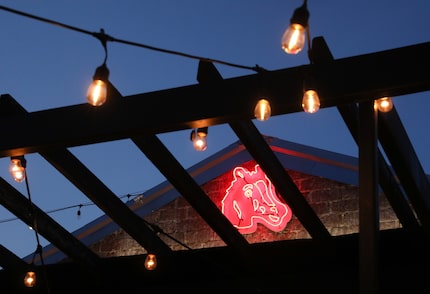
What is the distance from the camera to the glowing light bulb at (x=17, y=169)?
5707 millimetres

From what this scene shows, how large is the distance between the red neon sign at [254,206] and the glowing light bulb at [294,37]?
441cm

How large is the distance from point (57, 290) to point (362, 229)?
179 inches

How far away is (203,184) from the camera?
8.17m

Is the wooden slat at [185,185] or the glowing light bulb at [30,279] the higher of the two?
the wooden slat at [185,185]

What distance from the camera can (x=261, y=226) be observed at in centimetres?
760

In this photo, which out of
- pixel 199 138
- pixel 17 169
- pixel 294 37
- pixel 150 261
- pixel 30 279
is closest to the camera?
pixel 294 37

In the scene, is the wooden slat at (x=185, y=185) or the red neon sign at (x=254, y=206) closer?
the wooden slat at (x=185, y=185)

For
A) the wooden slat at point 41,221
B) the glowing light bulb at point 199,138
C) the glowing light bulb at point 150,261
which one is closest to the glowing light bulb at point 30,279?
the wooden slat at point 41,221

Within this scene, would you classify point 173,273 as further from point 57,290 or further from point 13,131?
point 13,131

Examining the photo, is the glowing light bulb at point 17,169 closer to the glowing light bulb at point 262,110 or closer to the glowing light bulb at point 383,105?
the glowing light bulb at point 262,110

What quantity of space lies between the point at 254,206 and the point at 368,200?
3.01m

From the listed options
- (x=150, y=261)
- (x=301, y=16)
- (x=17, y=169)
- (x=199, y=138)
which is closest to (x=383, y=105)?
(x=199, y=138)

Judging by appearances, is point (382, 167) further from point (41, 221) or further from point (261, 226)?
point (41, 221)

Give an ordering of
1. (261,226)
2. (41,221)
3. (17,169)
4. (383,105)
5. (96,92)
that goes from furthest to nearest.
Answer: (261,226)
(41,221)
(17,169)
(383,105)
(96,92)
